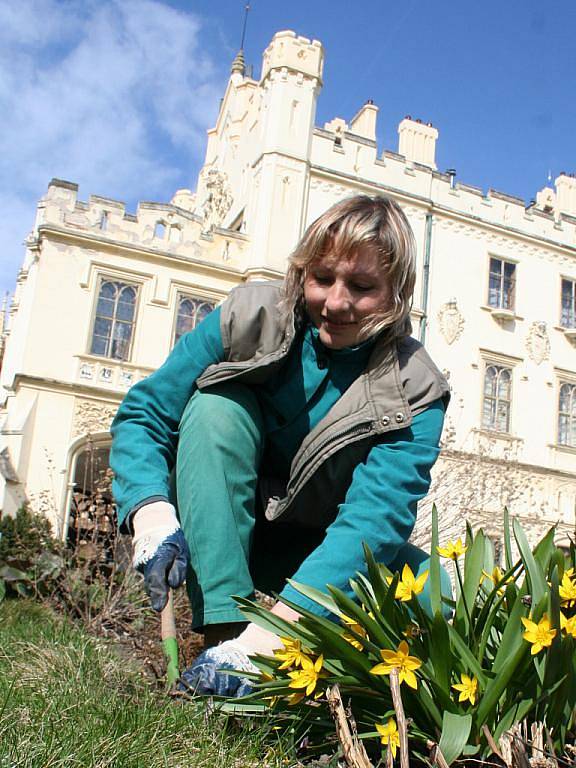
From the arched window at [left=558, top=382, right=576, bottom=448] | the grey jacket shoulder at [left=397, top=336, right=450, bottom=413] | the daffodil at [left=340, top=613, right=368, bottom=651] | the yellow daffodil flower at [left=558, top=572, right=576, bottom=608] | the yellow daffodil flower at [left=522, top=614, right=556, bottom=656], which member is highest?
the arched window at [left=558, top=382, right=576, bottom=448]

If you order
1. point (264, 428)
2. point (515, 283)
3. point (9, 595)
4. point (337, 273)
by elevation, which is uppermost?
point (515, 283)

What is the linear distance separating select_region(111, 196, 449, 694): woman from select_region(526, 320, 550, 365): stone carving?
54.8 ft

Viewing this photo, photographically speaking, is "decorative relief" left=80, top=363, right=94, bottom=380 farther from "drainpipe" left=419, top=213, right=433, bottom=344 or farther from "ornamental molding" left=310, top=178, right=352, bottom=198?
"drainpipe" left=419, top=213, right=433, bottom=344

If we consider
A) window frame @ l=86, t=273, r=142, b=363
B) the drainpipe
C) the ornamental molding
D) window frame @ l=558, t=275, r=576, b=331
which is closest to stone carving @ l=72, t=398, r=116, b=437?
window frame @ l=86, t=273, r=142, b=363

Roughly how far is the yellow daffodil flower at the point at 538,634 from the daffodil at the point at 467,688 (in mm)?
111

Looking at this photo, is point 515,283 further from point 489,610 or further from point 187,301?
point 489,610

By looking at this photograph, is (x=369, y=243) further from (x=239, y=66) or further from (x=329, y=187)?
(x=239, y=66)

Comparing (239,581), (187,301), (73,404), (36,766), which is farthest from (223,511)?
(187,301)

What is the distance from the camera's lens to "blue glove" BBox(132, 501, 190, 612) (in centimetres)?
163

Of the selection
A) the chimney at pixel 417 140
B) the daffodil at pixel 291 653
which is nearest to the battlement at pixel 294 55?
the chimney at pixel 417 140

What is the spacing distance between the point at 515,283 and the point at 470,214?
1909mm

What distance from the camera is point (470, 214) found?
17859mm

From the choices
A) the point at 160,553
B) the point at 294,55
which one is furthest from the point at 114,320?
the point at 160,553

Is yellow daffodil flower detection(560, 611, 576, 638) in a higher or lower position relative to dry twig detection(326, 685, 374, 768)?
higher
